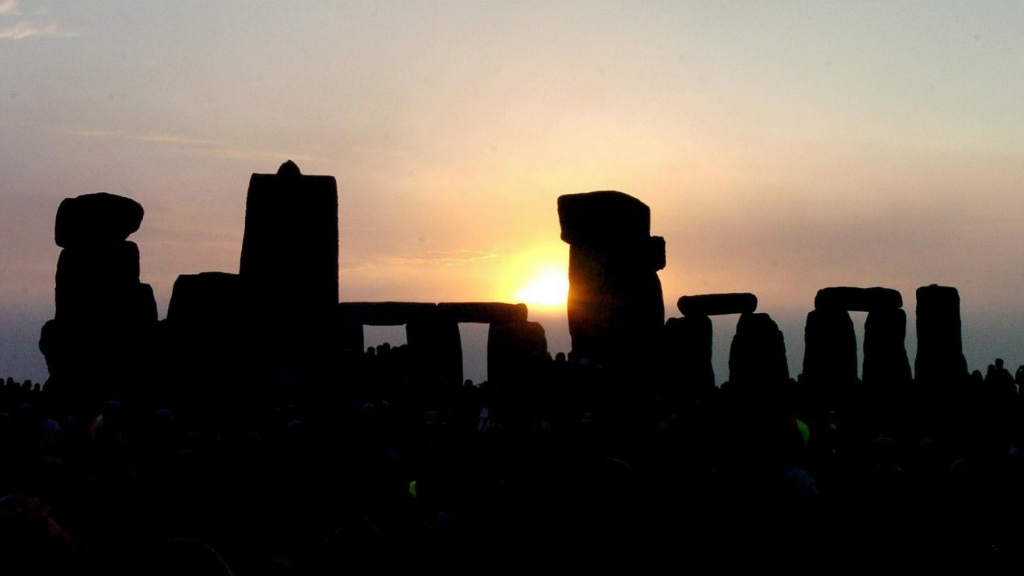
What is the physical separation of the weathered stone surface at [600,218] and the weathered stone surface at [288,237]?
3827 mm

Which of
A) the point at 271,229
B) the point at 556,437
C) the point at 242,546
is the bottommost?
the point at 242,546

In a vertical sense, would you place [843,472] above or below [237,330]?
below

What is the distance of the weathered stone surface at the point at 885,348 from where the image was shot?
21328mm

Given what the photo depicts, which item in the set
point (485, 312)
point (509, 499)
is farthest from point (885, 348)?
point (509, 499)

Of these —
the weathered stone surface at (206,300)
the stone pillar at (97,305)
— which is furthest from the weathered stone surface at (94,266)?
the weathered stone surface at (206,300)

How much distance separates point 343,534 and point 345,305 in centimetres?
1617

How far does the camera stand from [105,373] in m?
14.8

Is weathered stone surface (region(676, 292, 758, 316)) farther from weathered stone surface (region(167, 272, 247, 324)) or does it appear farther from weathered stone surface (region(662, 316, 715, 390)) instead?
weathered stone surface (region(167, 272, 247, 324))

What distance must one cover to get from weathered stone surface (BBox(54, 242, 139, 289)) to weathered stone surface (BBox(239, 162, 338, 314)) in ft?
5.32

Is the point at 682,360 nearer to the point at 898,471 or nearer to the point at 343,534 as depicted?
the point at 898,471

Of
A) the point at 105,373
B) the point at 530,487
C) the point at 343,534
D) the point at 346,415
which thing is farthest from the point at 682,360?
the point at 343,534

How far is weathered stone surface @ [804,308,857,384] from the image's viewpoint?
20703 millimetres

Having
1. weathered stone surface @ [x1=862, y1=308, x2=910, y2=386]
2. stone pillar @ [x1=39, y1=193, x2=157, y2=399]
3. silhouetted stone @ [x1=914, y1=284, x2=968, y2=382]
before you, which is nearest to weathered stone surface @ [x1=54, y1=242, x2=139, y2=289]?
stone pillar @ [x1=39, y1=193, x2=157, y2=399]

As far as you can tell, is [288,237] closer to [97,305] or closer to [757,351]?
[97,305]
